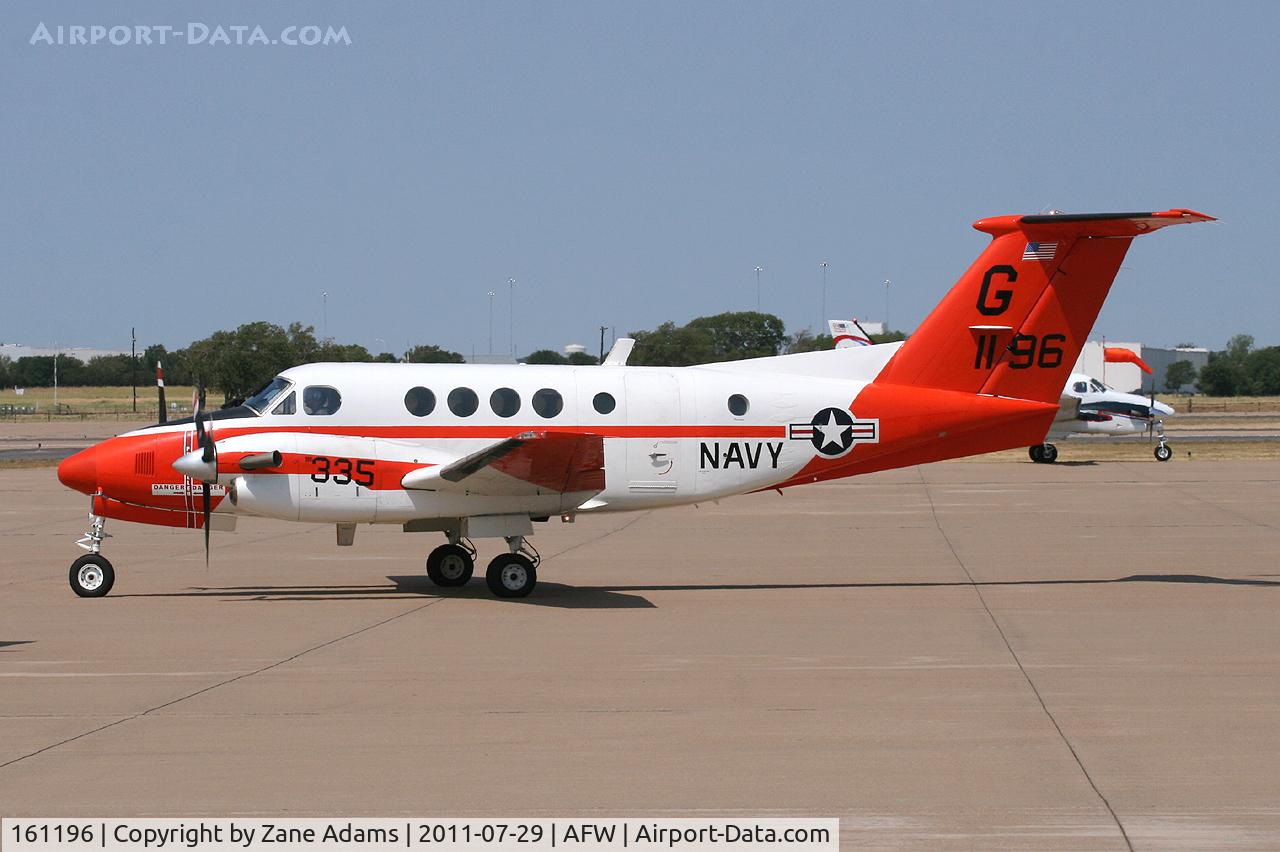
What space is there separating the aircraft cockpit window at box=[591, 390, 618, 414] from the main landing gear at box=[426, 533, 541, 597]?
1.75 meters

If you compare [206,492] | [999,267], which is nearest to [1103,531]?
[999,267]

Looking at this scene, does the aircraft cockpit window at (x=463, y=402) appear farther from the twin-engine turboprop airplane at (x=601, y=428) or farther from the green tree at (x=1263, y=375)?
the green tree at (x=1263, y=375)

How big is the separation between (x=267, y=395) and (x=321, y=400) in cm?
64

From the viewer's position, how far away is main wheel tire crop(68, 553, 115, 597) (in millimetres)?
14312

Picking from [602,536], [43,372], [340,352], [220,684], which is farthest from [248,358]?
[43,372]

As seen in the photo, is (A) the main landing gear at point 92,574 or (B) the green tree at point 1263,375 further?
(B) the green tree at point 1263,375

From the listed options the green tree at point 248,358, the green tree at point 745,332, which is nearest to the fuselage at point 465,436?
the green tree at point 248,358

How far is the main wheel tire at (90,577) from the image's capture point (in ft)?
47.0

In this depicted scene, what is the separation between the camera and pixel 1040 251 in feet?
51.4

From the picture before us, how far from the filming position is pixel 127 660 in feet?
35.4

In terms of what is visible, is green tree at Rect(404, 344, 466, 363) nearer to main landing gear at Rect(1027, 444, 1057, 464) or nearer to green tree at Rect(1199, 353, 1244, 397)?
main landing gear at Rect(1027, 444, 1057, 464)

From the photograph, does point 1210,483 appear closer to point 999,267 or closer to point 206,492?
point 999,267

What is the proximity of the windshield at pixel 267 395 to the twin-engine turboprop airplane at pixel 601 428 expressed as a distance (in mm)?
16

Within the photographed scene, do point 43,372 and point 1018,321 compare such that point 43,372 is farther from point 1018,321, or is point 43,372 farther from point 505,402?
point 1018,321
